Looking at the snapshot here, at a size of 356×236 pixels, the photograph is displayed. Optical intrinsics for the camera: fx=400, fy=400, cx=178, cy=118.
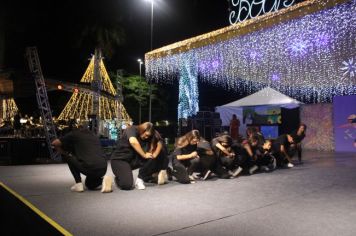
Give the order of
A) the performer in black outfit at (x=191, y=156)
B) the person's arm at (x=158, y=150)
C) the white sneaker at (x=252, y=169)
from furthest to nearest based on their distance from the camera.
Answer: the white sneaker at (x=252, y=169)
the performer in black outfit at (x=191, y=156)
the person's arm at (x=158, y=150)

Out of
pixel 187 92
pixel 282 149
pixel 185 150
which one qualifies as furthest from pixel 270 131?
pixel 185 150

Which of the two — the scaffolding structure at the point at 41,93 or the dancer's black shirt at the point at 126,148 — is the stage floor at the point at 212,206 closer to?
the dancer's black shirt at the point at 126,148

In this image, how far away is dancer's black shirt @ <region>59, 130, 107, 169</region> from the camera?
6.26 m

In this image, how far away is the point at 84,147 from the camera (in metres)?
6.32

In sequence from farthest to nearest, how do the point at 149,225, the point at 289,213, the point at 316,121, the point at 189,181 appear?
1. the point at 316,121
2. the point at 189,181
3. the point at 289,213
4. the point at 149,225

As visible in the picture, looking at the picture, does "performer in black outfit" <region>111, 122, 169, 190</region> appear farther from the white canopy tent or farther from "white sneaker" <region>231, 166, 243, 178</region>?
the white canopy tent

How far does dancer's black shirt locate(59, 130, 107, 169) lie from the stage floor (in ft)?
1.62

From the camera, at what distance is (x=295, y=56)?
17.0 meters

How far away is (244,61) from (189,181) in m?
11.8

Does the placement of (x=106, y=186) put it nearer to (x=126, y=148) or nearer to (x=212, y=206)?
(x=126, y=148)

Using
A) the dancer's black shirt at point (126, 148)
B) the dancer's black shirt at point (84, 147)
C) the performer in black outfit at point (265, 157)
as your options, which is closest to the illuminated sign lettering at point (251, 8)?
the performer in black outfit at point (265, 157)

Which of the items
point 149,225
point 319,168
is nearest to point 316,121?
point 319,168

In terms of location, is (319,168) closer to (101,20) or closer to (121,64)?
(101,20)

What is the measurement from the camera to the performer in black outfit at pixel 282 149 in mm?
9383
